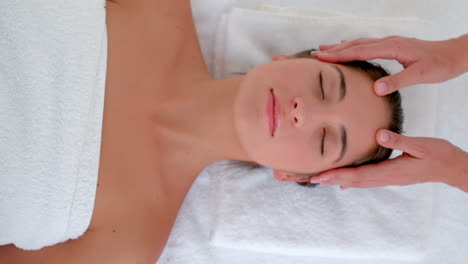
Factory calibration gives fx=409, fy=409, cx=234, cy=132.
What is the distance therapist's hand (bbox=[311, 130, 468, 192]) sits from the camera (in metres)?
1.09

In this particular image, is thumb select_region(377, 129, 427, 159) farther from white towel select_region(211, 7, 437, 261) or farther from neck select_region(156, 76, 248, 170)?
neck select_region(156, 76, 248, 170)

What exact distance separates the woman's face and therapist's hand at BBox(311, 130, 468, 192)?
0.04 meters

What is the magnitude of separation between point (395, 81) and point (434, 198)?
559mm

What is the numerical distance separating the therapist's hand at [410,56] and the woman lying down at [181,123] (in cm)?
5

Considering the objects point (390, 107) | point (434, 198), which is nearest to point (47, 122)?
point (390, 107)

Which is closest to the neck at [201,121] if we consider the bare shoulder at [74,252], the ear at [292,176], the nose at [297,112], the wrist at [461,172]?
the ear at [292,176]

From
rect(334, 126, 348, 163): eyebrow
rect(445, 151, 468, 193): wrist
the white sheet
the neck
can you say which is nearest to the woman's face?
rect(334, 126, 348, 163): eyebrow

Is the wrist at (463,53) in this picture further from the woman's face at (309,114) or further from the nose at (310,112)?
the nose at (310,112)

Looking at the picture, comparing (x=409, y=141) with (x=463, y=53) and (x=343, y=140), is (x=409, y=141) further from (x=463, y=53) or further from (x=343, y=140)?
(x=463, y=53)

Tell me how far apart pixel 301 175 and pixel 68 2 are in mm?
808

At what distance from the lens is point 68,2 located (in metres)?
1.11

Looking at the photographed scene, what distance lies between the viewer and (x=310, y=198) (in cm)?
136

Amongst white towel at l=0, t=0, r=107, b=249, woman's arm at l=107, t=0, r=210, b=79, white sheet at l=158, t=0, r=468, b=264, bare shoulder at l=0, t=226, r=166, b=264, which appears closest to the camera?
white towel at l=0, t=0, r=107, b=249

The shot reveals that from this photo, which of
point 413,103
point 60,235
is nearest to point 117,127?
point 60,235
